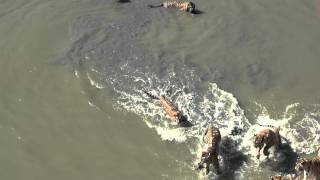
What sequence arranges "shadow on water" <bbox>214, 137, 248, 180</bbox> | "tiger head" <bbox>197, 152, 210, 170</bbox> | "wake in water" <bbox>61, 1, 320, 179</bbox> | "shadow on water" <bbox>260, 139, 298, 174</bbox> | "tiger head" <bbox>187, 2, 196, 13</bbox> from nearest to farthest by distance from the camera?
"tiger head" <bbox>197, 152, 210, 170</bbox>, "shadow on water" <bbox>214, 137, 248, 180</bbox>, "shadow on water" <bbox>260, 139, 298, 174</bbox>, "wake in water" <bbox>61, 1, 320, 179</bbox>, "tiger head" <bbox>187, 2, 196, 13</bbox>

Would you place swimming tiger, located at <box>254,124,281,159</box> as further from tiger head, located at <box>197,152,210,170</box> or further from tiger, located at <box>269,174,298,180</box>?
tiger head, located at <box>197,152,210,170</box>

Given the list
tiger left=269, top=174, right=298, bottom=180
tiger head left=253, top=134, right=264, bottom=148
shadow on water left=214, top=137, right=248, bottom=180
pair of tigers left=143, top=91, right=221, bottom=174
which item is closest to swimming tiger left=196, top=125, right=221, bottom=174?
pair of tigers left=143, top=91, right=221, bottom=174

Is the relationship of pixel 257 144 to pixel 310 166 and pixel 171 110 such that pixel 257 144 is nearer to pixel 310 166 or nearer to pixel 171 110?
pixel 310 166

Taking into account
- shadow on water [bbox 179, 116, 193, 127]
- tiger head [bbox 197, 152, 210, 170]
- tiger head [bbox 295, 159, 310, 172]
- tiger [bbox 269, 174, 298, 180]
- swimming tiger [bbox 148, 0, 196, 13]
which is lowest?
tiger [bbox 269, 174, 298, 180]

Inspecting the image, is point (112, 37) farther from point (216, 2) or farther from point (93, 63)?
point (216, 2)

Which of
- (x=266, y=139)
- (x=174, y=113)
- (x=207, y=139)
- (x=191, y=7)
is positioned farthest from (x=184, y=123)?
(x=191, y=7)

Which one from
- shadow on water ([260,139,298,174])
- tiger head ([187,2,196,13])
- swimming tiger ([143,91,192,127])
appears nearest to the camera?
shadow on water ([260,139,298,174])

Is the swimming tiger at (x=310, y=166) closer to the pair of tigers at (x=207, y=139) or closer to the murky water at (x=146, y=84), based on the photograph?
the murky water at (x=146, y=84)
